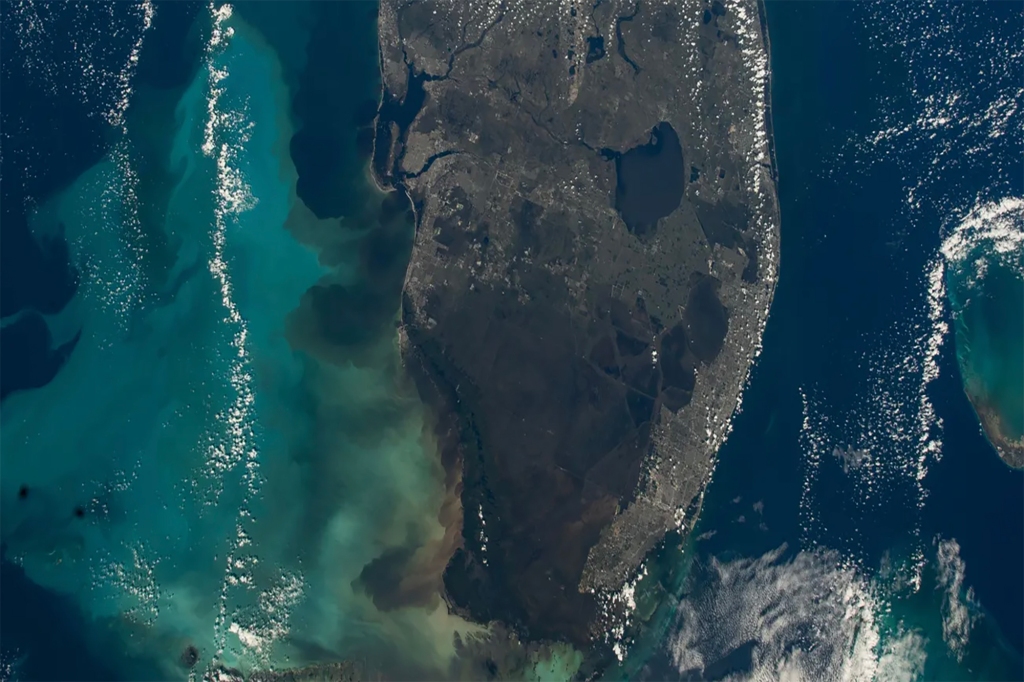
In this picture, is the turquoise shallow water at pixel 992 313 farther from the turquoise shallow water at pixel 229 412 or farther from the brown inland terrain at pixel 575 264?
the turquoise shallow water at pixel 229 412

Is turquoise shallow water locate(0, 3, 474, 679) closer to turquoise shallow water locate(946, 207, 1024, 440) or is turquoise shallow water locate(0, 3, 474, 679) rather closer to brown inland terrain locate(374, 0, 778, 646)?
brown inland terrain locate(374, 0, 778, 646)

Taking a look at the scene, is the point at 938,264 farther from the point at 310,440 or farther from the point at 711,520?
the point at 310,440

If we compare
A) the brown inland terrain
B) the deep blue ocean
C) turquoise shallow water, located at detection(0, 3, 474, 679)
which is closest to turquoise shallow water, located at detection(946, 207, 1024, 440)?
the deep blue ocean

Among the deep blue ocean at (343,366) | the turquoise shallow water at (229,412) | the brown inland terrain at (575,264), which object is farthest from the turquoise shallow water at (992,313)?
the turquoise shallow water at (229,412)

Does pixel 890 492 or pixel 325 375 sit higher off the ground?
pixel 325 375

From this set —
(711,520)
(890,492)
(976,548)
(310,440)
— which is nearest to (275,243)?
(310,440)

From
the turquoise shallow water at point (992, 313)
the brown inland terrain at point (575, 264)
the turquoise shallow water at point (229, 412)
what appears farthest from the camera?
the turquoise shallow water at point (992, 313)
